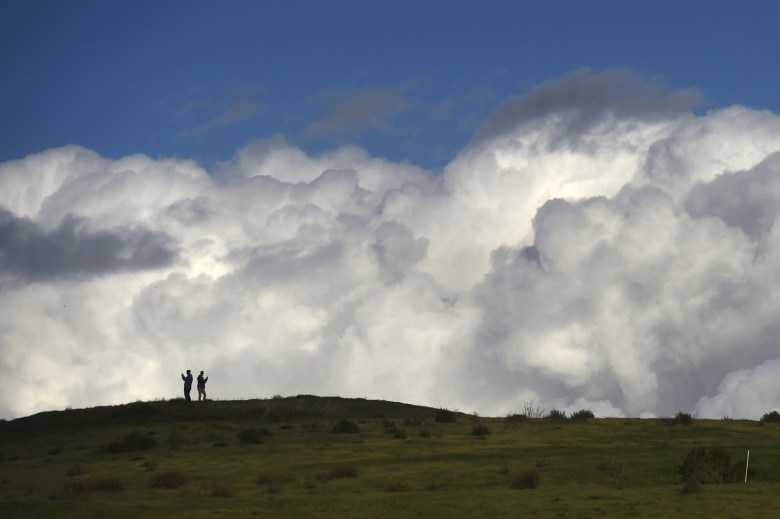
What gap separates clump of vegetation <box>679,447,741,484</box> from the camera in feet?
113

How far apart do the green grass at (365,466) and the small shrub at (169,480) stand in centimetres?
4

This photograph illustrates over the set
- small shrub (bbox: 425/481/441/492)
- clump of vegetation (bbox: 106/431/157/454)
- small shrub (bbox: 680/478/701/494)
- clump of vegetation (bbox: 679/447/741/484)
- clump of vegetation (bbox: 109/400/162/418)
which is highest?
clump of vegetation (bbox: 109/400/162/418)

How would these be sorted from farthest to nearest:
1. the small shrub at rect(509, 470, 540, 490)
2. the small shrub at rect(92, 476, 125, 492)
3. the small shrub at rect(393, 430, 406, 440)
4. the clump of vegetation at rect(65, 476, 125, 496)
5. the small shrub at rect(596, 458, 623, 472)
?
the small shrub at rect(393, 430, 406, 440)
the small shrub at rect(596, 458, 623, 472)
the small shrub at rect(92, 476, 125, 492)
the clump of vegetation at rect(65, 476, 125, 496)
the small shrub at rect(509, 470, 540, 490)

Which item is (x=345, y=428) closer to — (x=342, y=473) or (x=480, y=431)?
(x=480, y=431)

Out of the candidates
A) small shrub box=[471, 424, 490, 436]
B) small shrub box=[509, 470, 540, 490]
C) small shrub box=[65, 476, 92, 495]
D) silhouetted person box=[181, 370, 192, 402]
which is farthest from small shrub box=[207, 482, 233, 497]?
silhouetted person box=[181, 370, 192, 402]

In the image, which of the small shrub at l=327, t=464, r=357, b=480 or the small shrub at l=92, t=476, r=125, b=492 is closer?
the small shrub at l=92, t=476, r=125, b=492

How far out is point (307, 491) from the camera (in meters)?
34.2

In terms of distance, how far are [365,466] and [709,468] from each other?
11.7 metres

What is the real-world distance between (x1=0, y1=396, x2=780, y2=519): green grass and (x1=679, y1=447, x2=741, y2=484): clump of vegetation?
0.55 meters

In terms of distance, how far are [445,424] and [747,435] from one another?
1511cm

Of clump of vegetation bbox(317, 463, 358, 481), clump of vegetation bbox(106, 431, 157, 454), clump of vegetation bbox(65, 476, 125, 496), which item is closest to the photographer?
clump of vegetation bbox(65, 476, 125, 496)

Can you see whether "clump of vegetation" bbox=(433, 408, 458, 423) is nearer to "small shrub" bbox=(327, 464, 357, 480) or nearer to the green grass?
the green grass

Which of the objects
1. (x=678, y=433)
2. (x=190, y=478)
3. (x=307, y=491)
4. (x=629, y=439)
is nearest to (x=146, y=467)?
(x=190, y=478)

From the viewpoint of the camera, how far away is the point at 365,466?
132 ft
